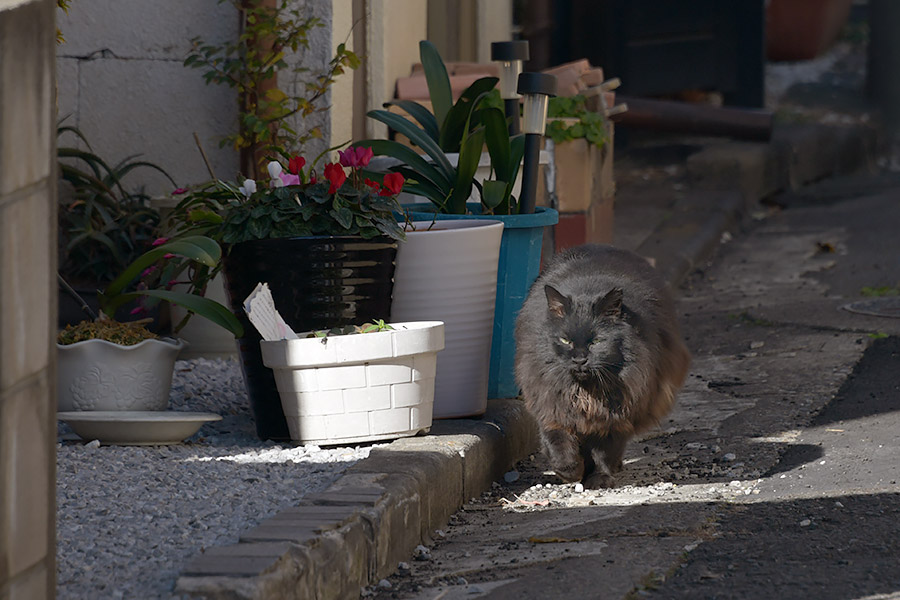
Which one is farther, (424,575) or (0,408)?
(424,575)

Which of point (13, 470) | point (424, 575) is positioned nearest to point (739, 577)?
point (424, 575)

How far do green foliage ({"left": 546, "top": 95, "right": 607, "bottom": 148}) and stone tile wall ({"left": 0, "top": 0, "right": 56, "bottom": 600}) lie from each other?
13.6 ft

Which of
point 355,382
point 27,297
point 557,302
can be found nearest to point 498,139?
point 557,302

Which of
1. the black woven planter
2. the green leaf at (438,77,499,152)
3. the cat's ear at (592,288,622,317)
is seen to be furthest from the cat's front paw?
the green leaf at (438,77,499,152)

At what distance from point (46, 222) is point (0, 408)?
31 centimetres

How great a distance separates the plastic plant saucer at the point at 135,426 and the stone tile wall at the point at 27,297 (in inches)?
60.1

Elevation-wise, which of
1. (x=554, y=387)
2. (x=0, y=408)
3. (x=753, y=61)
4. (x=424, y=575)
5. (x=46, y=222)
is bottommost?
(x=424, y=575)

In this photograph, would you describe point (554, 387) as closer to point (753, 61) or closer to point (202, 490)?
point (202, 490)

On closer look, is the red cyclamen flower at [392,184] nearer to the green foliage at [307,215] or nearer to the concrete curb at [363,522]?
the green foliage at [307,215]

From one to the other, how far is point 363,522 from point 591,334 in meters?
1.08

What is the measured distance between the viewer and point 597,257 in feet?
12.9

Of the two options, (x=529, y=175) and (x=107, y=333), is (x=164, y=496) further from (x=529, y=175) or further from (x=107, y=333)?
(x=529, y=175)

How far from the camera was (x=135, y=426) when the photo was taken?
344cm

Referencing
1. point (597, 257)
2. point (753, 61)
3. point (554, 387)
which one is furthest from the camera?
point (753, 61)
